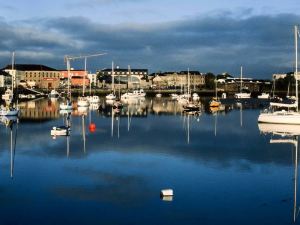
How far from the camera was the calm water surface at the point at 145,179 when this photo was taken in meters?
13.3

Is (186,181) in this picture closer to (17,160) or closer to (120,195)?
(120,195)

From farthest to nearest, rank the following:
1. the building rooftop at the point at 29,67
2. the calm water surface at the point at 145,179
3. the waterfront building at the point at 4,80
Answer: the building rooftop at the point at 29,67
the waterfront building at the point at 4,80
the calm water surface at the point at 145,179

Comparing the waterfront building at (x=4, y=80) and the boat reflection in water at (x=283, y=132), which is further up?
the waterfront building at (x=4, y=80)

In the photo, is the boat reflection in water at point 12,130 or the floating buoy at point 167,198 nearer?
the floating buoy at point 167,198

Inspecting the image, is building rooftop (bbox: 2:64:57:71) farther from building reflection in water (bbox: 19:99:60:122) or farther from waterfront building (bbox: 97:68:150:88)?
building reflection in water (bbox: 19:99:60:122)

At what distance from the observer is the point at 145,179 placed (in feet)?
57.8

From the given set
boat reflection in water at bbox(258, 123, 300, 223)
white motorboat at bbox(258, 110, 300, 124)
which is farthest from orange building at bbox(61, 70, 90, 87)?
boat reflection in water at bbox(258, 123, 300, 223)

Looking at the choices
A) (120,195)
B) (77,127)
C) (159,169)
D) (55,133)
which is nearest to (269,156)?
(159,169)

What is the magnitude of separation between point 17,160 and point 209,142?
1152 centimetres

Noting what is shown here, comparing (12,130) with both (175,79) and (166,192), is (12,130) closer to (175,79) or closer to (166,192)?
(166,192)

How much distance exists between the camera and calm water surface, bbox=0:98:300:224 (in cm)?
1327

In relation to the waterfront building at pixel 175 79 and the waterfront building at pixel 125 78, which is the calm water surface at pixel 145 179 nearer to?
the waterfront building at pixel 125 78

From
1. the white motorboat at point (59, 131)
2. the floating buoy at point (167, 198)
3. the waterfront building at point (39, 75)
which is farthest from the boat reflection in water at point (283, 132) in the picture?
the waterfront building at point (39, 75)

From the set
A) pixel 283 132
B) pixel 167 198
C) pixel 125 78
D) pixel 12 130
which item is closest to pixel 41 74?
pixel 125 78
